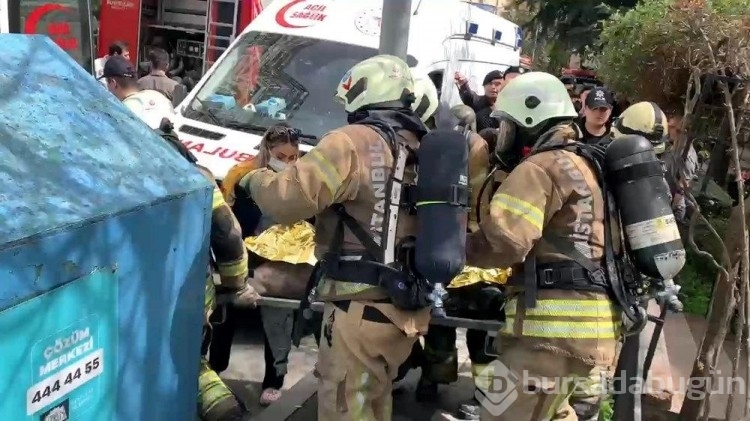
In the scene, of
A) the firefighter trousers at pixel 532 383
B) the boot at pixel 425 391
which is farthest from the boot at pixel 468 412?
the firefighter trousers at pixel 532 383

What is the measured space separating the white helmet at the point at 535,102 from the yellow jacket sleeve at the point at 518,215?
0.93 feet

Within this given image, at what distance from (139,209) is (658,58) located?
15.7 ft

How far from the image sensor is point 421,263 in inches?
110

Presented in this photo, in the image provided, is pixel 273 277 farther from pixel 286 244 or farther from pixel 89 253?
pixel 89 253

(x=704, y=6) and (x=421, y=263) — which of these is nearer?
(x=421, y=263)

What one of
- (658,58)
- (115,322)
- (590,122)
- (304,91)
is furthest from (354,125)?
(658,58)

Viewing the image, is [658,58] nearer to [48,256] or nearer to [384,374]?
[384,374]

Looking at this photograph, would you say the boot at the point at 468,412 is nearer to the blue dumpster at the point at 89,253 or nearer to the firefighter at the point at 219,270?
the firefighter at the point at 219,270

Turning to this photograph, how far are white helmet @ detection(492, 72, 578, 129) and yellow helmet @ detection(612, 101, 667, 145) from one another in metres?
1.19

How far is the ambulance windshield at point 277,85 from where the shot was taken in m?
5.82

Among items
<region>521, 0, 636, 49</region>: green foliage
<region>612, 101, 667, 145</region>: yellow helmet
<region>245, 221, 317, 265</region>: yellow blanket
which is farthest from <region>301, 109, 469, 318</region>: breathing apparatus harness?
<region>521, 0, 636, 49</region>: green foliage

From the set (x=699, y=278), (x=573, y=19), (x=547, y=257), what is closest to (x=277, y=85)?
A: (x=547, y=257)

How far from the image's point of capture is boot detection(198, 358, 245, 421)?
311cm

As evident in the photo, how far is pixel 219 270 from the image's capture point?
3.28 metres
